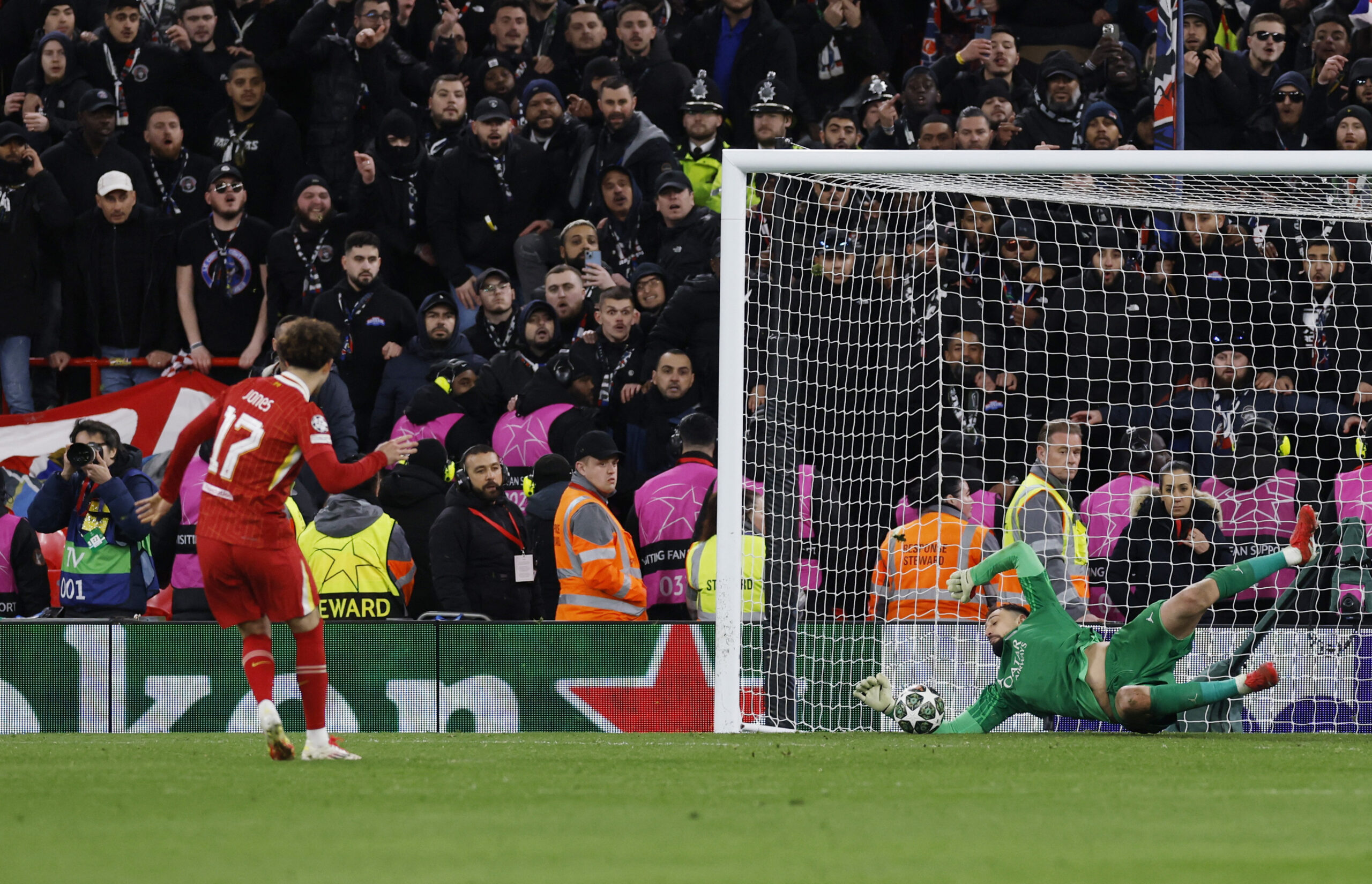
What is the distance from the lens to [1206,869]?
12.9 ft

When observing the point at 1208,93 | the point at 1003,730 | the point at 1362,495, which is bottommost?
the point at 1003,730

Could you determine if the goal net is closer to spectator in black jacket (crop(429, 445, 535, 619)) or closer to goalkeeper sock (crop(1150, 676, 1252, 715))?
goalkeeper sock (crop(1150, 676, 1252, 715))

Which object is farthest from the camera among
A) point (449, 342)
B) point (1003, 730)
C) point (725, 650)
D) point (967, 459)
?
point (449, 342)

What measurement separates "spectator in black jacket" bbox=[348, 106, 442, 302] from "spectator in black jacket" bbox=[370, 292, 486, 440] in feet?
3.57

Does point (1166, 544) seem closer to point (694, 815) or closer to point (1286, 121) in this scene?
point (1286, 121)

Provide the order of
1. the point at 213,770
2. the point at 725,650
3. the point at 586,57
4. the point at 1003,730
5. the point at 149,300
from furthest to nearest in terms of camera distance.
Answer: the point at 586,57
the point at 149,300
the point at 1003,730
the point at 725,650
the point at 213,770

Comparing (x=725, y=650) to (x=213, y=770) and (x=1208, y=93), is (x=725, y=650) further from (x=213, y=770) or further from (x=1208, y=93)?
(x=1208, y=93)

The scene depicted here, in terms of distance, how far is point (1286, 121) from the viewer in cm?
1259

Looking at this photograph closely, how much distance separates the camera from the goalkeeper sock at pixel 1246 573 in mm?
8195

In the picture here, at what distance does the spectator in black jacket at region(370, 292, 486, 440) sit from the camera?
37.9ft

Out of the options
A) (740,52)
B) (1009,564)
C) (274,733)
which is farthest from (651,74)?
(274,733)

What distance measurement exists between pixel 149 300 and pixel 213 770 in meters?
6.94

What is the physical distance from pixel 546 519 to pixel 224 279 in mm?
3744

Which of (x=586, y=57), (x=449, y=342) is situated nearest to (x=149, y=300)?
(x=449, y=342)
